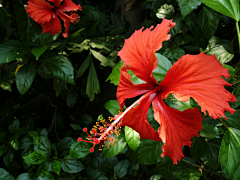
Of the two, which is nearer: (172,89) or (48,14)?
(172,89)

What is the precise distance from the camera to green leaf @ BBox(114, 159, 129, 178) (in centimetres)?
124

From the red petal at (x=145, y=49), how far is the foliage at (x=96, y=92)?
137mm

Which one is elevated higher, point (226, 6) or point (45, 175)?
point (226, 6)

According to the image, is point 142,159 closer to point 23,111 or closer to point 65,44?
point 65,44

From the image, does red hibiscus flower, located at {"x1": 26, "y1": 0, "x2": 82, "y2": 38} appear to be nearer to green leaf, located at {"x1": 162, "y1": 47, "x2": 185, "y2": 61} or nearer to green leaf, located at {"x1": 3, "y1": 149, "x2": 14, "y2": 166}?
green leaf, located at {"x1": 162, "y1": 47, "x2": 185, "y2": 61}

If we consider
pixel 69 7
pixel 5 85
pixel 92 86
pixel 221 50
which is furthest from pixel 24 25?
pixel 221 50

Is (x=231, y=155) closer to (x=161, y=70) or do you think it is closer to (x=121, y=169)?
(x=161, y=70)

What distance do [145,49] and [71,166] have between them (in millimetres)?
1002

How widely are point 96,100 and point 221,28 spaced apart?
4.08 feet

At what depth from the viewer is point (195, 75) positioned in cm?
49

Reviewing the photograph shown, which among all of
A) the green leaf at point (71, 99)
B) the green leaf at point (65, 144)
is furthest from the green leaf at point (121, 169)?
the green leaf at point (71, 99)

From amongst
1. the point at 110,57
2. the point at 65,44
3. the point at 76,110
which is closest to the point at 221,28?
the point at 110,57

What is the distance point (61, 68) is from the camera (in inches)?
43.9

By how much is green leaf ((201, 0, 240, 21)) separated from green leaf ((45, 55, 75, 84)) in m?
0.82
